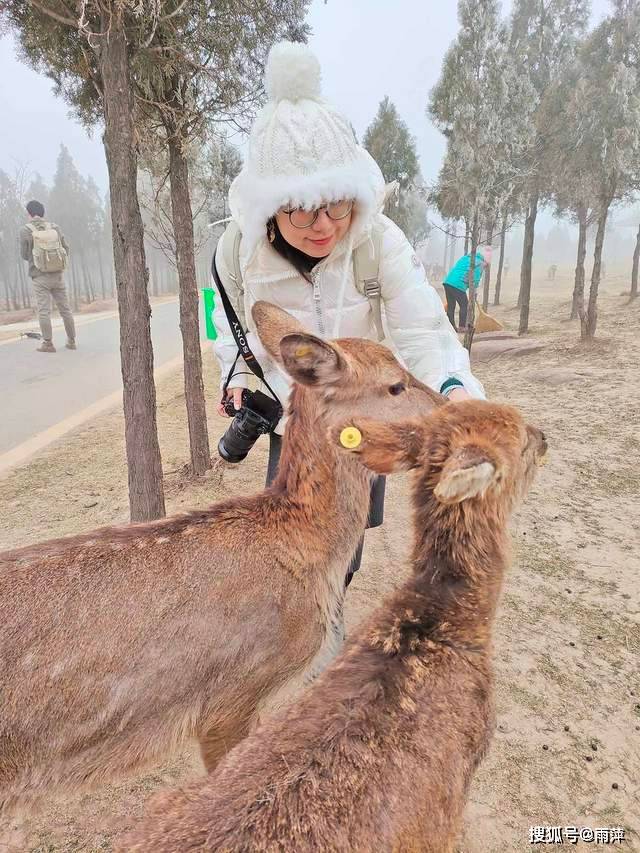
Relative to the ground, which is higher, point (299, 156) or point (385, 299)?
point (299, 156)

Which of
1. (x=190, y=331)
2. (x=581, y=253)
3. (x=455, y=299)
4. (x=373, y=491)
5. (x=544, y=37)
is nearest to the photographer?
(x=373, y=491)

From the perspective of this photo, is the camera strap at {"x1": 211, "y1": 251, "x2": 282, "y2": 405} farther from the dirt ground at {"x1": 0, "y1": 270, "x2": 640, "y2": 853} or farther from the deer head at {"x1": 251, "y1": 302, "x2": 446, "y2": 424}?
the dirt ground at {"x1": 0, "y1": 270, "x2": 640, "y2": 853}

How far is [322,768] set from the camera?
149 centimetres

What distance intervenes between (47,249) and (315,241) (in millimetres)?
12855

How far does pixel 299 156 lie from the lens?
261cm

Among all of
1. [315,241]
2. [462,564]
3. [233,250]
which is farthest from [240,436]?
[462,564]

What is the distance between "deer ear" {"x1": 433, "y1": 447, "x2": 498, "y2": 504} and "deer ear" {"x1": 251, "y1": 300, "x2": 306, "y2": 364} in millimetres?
1210

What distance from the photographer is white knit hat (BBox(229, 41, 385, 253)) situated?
2.59 metres

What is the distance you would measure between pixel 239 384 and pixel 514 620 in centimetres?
Answer: 258

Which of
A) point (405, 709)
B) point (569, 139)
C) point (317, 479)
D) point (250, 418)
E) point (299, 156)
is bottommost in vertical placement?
point (405, 709)

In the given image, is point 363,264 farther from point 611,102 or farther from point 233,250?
point 611,102

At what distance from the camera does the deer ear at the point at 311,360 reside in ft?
7.99

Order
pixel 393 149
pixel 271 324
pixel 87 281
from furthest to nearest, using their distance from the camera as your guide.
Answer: pixel 87 281 < pixel 393 149 < pixel 271 324

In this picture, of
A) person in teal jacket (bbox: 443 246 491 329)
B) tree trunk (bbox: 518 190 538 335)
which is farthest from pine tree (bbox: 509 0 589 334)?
person in teal jacket (bbox: 443 246 491 329)
